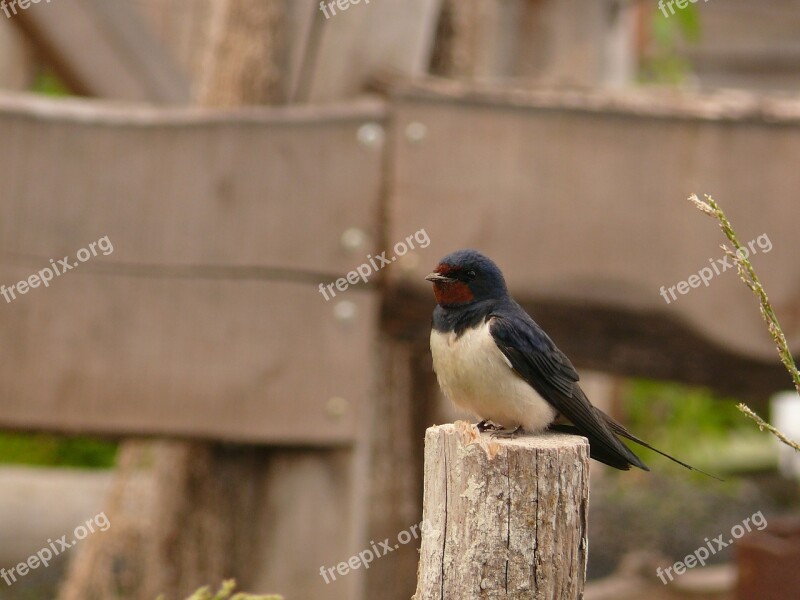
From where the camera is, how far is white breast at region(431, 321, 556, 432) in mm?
2904

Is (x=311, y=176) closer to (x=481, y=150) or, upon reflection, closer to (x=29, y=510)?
(x=481, y=150)

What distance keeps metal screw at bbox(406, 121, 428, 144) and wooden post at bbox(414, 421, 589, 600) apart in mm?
2039

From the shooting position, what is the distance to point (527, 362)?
2922 mm

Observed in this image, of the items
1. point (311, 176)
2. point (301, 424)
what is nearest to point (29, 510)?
point (301, 424)

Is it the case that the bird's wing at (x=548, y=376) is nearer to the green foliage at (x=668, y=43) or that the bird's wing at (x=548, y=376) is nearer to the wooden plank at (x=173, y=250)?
the wooden plank at (x=173, y=250)

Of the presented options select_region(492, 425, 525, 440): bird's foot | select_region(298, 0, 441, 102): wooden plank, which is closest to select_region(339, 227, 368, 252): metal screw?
select_region(298, 0, 441, 102): wooden plank

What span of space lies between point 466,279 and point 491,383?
0.30m

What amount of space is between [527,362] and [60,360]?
215 centimetres

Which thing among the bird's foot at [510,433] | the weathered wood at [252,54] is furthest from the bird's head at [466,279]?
the weathered wood at [252,54]

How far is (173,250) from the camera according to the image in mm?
4262

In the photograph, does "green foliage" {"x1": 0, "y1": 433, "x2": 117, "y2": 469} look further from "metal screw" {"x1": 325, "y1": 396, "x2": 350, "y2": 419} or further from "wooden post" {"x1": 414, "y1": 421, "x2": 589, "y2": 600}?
"wooden post" {"x1": 414, "y1": 421, "x2": 589, "y2": 600}

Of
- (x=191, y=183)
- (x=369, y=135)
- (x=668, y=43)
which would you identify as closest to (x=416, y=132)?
(x=369, y=135)

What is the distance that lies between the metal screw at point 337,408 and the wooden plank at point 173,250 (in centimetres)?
10

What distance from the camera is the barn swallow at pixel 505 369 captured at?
290 cm
